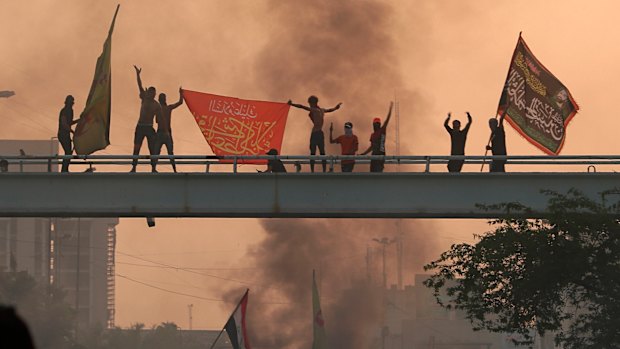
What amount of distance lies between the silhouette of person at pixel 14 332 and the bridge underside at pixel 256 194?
2173 cm

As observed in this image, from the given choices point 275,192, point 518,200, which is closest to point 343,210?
point 275,192

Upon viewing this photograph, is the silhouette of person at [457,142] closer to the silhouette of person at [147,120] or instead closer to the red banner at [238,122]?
the red banner at [238,122]

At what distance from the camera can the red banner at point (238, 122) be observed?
2388 cm

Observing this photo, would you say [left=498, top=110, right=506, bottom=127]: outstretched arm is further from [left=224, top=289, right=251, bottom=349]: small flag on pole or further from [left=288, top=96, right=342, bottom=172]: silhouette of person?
[left=224, top=289, right=251, bottom=349]: small flag on pole

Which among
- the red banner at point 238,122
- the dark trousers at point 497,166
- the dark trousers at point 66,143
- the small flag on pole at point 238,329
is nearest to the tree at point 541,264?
the dark trousers at point 497,166

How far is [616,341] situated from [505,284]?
283 centimetres

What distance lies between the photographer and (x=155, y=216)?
23.6m

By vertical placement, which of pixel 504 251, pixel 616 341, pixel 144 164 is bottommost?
pixel 616 341

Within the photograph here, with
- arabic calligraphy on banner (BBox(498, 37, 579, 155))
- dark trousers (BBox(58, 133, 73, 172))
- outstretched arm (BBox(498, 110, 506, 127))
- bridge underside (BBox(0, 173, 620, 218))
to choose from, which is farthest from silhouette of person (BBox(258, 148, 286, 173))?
Result: arabic calligraphy on banner (BBox(498, 37, 579, 155))

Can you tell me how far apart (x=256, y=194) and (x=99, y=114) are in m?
3.55

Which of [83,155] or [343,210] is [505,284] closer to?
[343,210]

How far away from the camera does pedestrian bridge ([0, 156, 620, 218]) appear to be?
76.5 feet

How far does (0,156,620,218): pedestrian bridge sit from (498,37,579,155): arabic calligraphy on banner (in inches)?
63.6

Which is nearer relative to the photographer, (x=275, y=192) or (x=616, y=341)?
(x=275, y=192)
